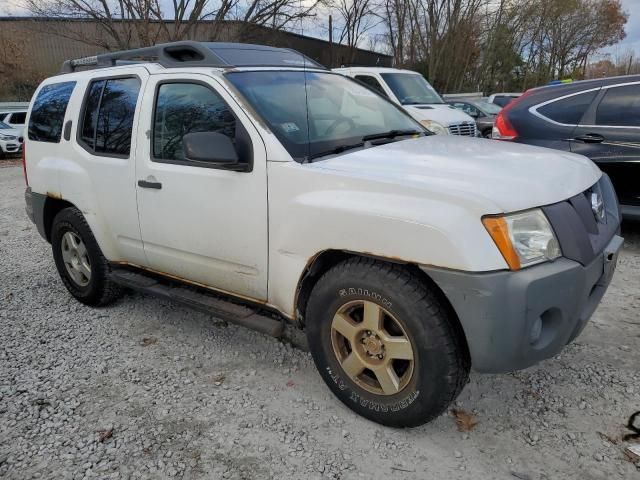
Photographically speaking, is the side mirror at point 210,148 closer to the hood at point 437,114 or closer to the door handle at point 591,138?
the door handle at point 591,138

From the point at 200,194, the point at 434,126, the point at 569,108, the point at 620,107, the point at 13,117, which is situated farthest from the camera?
the point at 13,117

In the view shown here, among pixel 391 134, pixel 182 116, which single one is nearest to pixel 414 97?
pixel 391 134

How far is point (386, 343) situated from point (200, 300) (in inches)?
55.1

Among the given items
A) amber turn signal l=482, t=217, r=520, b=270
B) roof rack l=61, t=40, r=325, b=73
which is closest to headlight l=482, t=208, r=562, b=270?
amber turn signal l=482, t=217, r=520, b=270

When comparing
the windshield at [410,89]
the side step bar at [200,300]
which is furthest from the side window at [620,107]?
the windshield at [410,89]

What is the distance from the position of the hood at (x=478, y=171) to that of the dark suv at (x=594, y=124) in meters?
2.50

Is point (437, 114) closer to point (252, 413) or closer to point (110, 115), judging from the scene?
point (110, 115)

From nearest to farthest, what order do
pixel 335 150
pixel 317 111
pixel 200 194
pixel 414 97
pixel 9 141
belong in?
1. pixel 335 150
2. pixel 200 194
3. pixel 317 111
4. pixel 414 97
5. pixel 9 141

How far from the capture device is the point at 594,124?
527 centimetres

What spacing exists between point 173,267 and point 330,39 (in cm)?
3222

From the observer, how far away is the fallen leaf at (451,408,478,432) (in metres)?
2.61

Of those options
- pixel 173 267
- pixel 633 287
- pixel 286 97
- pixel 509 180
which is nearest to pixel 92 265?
pixel 173 267

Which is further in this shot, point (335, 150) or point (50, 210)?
point (50, 210)

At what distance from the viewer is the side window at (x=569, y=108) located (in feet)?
17.6
